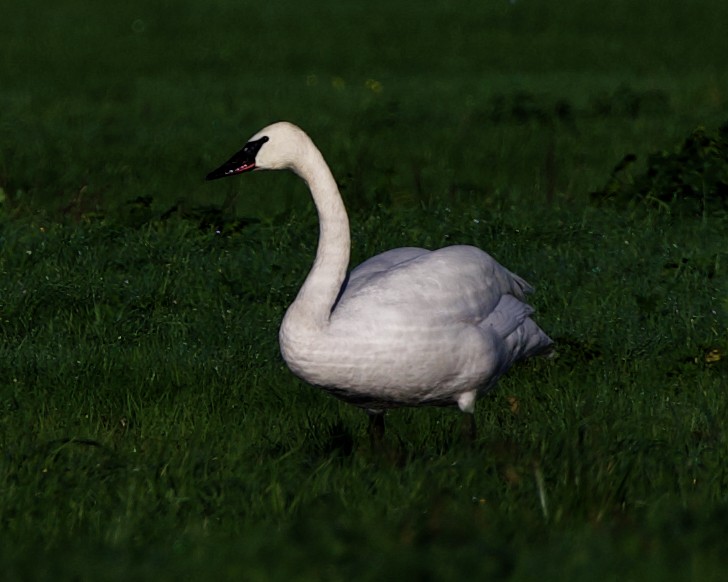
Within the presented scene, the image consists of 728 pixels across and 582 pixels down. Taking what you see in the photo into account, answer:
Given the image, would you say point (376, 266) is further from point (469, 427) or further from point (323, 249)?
point (469, 427)

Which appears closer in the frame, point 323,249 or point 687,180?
point 323,249

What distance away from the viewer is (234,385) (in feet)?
24.8

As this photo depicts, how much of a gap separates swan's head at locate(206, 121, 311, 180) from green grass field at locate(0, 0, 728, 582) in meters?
1.15

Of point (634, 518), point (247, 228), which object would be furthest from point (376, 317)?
point (247, 228)

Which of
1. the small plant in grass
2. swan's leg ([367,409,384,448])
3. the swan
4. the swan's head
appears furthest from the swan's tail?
the small plant in grass

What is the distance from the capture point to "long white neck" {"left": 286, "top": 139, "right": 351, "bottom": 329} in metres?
6.20

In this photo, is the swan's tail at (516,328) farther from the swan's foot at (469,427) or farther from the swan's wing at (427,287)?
the swan's foot at (469,427)

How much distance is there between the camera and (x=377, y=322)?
6.20 meters

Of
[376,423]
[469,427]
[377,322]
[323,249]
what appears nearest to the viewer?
[377,322]

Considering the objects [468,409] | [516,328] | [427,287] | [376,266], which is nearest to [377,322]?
[427,287]

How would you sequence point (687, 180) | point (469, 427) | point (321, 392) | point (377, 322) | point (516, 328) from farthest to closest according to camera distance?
Answer: point (687, 180) → point (321, 392) → point (516, 328) → point (469, 427) → point (377, 322)

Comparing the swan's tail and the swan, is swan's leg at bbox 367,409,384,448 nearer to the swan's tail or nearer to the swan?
the swan

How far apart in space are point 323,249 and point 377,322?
448mm

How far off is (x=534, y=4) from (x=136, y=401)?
2667 cm
